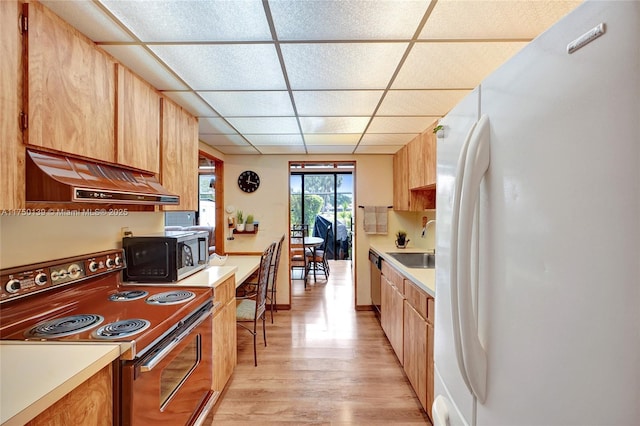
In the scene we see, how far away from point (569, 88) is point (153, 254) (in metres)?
2.21

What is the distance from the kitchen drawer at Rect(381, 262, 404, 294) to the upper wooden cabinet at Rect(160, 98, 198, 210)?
184 centimetres

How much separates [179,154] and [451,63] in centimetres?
196

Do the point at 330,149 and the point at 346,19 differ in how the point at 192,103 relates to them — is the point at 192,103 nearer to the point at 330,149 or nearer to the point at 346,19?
the point at 346,19

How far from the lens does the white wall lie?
4.25 ft

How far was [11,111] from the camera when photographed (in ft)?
3.43

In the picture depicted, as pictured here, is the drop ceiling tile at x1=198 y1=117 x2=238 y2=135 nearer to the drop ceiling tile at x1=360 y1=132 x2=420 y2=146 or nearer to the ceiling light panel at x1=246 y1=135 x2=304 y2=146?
the ceiling light panel at x1=246 y1=135 x2=304 y2=146

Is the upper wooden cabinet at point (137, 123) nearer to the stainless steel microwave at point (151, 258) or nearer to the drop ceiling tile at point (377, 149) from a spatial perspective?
the stainless steel microwave at point (151, 258)

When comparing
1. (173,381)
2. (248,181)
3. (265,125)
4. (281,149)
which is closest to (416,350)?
(173,381)

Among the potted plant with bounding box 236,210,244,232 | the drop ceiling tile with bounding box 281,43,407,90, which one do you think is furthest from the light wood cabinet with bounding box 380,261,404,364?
the potted plant with bounding box 236,210,244,232

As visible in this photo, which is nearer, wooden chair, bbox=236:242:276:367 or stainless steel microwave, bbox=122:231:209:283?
stainless steel microwave, bbox=122:231:209:283

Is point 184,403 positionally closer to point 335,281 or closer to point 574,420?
point 574,420

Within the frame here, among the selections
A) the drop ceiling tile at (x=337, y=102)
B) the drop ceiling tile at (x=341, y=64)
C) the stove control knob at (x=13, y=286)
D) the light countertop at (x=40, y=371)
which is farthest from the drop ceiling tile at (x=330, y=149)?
the light countertop at (x=40, y=371)

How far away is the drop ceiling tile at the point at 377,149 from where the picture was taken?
362cm

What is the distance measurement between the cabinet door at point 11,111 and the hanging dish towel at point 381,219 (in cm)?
348
